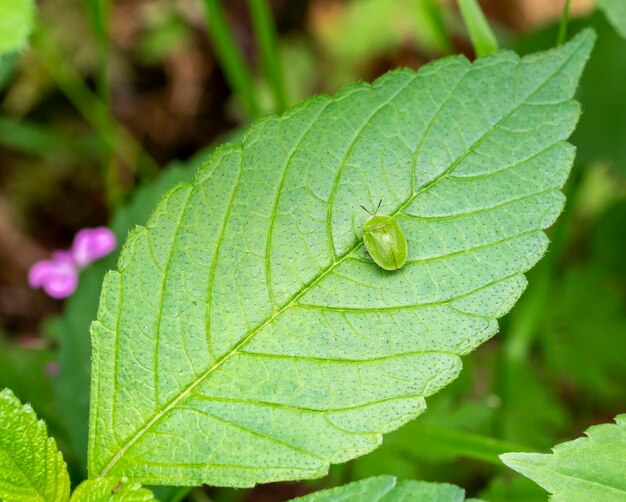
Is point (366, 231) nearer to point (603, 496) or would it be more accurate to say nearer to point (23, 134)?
point (603, 496)

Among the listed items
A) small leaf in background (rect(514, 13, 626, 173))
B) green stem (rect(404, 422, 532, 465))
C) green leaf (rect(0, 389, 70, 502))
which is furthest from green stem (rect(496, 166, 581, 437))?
green leaf (rect(0, 389, 70, 502))

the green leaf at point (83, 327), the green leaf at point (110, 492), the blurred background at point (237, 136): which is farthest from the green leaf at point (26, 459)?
the green leaf at point (83, 327)

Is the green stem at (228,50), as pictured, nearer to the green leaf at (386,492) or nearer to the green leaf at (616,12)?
the green leaf at (616,12)

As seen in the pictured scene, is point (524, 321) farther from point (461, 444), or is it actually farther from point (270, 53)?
point (270, 53)

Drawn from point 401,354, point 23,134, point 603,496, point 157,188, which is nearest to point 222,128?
point 23,134

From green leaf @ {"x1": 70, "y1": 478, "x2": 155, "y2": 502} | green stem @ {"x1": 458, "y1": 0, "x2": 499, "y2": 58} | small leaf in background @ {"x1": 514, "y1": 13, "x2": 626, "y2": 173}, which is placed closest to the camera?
green leaf @ {"x1": 70, "y1": 478, "x2": 155, "y2": 502}

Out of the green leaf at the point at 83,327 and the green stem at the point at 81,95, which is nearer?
the green leaf at the point at 83,327

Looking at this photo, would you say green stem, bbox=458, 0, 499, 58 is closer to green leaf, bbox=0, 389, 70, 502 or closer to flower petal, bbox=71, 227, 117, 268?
flower petal, bbox=71, 227, 117, 268
